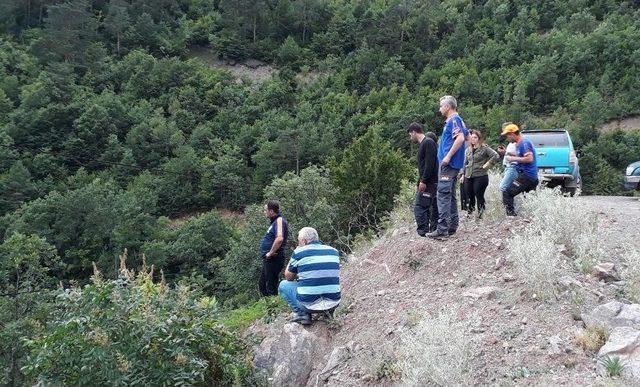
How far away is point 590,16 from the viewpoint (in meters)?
63.0

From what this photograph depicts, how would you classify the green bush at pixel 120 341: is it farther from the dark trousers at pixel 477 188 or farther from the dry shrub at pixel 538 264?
the dark trousers at pixel 477 188

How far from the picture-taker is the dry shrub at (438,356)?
4227 mm

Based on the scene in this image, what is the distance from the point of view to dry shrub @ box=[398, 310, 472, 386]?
423cm

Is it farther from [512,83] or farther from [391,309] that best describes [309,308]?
[512,83]

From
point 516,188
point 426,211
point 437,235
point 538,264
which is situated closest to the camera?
point 538,264

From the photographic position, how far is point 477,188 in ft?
26.4

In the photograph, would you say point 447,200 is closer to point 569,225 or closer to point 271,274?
point 569,225

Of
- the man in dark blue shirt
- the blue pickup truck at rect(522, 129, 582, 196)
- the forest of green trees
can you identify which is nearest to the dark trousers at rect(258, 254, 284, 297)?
the man in dark blue shirt

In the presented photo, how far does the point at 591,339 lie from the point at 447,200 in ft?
9.41

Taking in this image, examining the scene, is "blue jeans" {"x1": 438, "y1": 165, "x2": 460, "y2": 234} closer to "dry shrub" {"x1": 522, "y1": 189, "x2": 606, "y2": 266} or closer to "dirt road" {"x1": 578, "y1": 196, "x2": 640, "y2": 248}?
"dry shrub" {"x1": 522, "y1": 189, "x2": 606, "y2": 266}

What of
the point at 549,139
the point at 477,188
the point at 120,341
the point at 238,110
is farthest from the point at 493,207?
the point at 238,110

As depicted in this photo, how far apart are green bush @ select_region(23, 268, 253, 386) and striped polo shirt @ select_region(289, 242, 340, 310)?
117 cm

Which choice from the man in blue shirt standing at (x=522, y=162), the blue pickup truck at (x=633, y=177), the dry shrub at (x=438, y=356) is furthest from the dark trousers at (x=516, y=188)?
the blue pickup truck at (x=633, y=177)

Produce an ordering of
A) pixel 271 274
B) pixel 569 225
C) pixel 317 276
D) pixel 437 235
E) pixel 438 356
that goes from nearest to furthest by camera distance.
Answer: pixel 438 356
pixel 317 276
pixel 569 225
pixel 437 235
pixel 271 274
